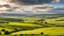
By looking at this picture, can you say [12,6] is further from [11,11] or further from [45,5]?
[45,5]

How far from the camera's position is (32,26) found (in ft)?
19.8

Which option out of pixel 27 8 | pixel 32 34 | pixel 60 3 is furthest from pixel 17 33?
pixel 60 3

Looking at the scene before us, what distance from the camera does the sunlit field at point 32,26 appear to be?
231 inches

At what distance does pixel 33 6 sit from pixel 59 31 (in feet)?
4.03

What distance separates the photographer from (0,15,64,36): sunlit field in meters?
5.87

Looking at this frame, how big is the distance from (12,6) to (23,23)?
0.71 metres

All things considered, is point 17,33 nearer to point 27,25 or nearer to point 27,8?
point 27,25

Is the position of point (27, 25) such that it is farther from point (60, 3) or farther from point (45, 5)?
point (60, 3)

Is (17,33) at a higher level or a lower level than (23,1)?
lower

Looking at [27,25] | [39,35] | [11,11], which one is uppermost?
[11,11]

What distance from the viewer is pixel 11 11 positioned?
618cm

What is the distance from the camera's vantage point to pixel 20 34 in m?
5.84

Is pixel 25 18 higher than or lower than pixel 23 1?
lower

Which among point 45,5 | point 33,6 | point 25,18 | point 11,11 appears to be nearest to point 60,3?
point 45,5
